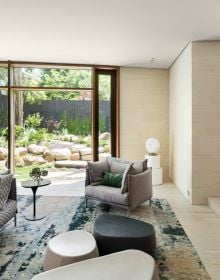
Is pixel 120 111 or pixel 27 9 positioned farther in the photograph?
pixel 120 111

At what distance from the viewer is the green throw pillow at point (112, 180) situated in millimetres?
4039

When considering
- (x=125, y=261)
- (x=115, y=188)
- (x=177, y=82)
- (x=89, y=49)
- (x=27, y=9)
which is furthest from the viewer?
(x=177, y=82)

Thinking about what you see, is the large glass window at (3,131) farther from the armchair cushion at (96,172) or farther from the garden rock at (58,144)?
the armchair cushion at (96,172)

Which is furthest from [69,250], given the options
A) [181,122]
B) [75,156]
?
[75,156]

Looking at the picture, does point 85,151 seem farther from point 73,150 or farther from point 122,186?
point 122,186

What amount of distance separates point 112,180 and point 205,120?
6.36 ft

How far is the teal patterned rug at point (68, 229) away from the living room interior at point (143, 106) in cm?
1

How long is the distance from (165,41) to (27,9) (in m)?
2.37

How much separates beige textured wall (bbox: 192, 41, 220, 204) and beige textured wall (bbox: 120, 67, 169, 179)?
78.3 inches

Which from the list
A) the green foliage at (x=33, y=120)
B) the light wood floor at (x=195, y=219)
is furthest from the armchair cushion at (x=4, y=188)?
the green foliage at (x=33, y=120)

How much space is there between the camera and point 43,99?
6.11 metres

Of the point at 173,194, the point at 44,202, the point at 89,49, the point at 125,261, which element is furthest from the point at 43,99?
the point at 125,261

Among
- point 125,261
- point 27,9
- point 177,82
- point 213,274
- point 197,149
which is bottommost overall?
point 213,274

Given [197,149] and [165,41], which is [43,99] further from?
[197,149]
